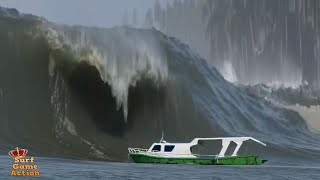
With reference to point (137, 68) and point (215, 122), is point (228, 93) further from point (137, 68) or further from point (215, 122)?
point (137, 68)

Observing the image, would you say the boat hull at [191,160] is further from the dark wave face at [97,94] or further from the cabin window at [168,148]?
the dark wave face at [97,94]

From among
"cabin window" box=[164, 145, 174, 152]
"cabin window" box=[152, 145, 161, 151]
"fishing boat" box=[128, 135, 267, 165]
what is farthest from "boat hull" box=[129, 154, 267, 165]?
"cabin window" box=[152, 145, 161, 151]

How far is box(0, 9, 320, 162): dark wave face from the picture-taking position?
209ft

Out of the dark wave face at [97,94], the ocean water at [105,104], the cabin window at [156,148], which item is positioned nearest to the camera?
the ocean water at [105,104]

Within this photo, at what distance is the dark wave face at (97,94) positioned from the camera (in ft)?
209

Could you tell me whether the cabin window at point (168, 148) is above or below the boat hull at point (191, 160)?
above

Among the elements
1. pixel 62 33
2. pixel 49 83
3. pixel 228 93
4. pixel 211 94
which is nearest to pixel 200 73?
pixel 211 94

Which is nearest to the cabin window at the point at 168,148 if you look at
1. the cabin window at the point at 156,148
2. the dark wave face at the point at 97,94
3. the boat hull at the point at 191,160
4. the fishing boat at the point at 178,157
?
the fishing boat at the point at 178,157

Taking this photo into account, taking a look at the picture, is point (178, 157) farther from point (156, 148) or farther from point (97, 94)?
point (97, 94)

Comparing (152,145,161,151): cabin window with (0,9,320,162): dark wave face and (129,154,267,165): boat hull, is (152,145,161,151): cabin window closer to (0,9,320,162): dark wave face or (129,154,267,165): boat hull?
(129,154,267,165): boat hull

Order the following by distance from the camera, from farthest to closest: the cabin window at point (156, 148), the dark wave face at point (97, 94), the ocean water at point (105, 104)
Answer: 1. the dark wave face at point (97, 94)
2. the cabin window at point (156, 148)
3. the ocean water at point (105, 104)

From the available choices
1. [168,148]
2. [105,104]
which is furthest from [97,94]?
[168,148]

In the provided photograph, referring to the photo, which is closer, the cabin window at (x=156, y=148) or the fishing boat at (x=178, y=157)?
the fishing boat at (x=178, y=157)

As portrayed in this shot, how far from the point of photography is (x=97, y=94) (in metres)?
71.6
